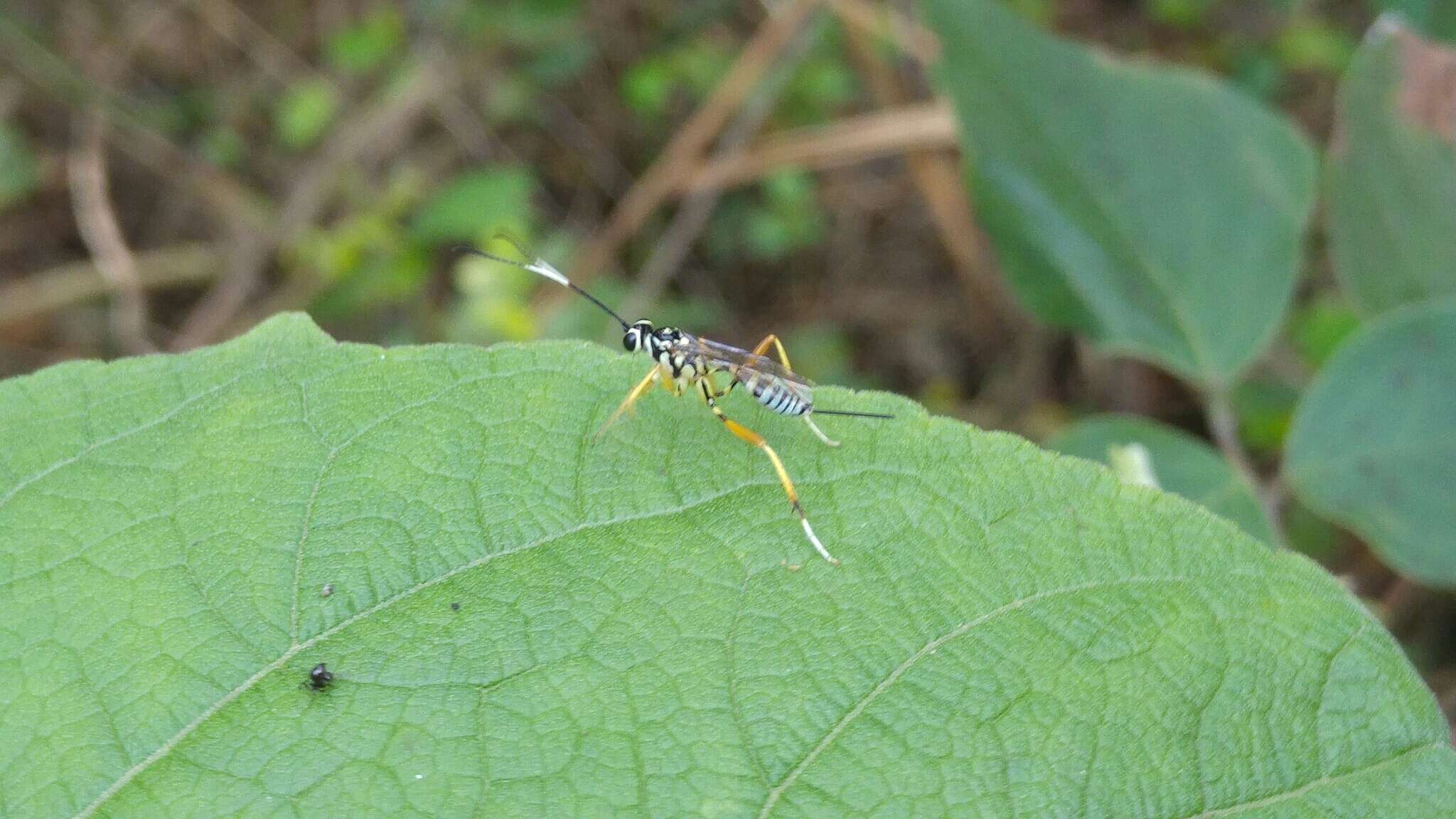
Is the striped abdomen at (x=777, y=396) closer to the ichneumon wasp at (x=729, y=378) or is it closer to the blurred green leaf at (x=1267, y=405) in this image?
the ichneumon wasp at (x=729, y=378)

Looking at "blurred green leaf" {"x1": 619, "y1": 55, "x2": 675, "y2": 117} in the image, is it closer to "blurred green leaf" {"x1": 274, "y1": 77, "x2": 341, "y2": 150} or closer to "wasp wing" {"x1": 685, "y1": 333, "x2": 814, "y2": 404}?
"blurred green leaf" {"x1": 274, "y1": 77, "x2": 341, "y2": 150}

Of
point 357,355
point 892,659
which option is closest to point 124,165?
point 357,355

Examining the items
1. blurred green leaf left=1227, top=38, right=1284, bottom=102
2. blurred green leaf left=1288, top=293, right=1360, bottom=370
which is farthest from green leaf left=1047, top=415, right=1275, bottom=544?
blurred green leaf left=1227, top=38, right=1284, bottom=102

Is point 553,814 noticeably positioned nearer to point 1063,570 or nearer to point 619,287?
point 1063,570

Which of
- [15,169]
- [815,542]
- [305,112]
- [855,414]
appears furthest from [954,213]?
[15,169]

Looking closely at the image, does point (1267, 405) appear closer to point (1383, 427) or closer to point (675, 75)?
point (1383, 427)

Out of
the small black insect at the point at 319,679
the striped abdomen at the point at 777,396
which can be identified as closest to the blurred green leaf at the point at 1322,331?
the striped abdomen at the point at 777,396

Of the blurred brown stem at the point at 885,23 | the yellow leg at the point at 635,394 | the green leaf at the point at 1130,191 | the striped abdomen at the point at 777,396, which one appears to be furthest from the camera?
the blurred brown stem at the point at 885,23

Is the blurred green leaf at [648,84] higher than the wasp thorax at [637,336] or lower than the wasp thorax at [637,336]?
higher
